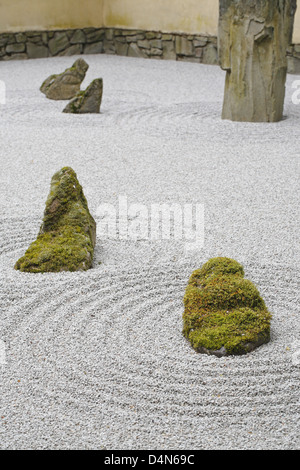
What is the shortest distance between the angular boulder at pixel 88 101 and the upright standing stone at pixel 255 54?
1911 mm

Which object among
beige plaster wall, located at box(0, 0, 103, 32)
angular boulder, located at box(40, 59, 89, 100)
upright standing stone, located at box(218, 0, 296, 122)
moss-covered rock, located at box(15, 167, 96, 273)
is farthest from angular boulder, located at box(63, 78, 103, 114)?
beige plaster wall, located at box(0, 0, 103, 32)

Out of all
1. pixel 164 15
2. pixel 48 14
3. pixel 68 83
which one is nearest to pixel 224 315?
pixel 68 83

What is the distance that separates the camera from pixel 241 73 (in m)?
7.86

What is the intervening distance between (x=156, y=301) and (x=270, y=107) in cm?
523

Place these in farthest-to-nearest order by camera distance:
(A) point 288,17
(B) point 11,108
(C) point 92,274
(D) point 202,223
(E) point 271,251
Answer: (B) point 11,108 → (A) point 288,17 → (D) point 202,223 → (E) point 271,251 → (C) point 92,274

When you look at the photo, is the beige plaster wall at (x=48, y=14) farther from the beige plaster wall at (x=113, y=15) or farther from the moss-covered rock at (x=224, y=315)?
the moss-covered rock at (x=224, y=315)

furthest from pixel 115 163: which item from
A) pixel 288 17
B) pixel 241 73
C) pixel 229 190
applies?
pixel 288 17

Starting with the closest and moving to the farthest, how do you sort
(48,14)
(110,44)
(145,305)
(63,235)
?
(145,305), (63,235), (48,14), (110,44)

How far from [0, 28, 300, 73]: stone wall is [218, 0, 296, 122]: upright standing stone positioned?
5318mm

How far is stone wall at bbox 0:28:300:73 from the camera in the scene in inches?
529

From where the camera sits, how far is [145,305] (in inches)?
138

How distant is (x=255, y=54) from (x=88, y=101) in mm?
2562

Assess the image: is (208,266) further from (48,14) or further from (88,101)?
(48,14)

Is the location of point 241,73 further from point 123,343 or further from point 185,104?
point 123,343
